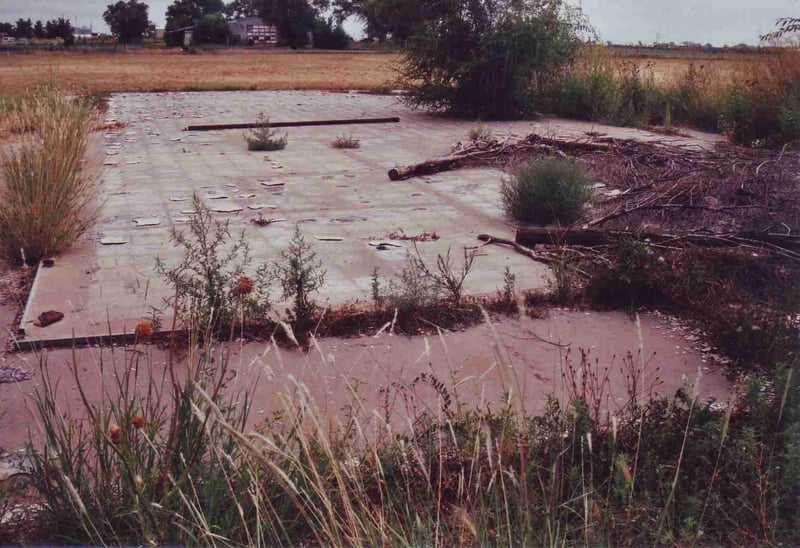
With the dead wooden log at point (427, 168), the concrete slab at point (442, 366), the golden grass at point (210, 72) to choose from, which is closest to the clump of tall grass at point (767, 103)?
the dead wooden log at point (427, 168)

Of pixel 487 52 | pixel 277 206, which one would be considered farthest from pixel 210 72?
pixel 277 206

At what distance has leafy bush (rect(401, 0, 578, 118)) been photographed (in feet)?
44.8

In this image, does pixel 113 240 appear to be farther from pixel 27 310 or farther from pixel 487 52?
pixel 487 52

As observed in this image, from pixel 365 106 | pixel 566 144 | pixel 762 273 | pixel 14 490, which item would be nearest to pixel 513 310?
Result: pixel 762 273

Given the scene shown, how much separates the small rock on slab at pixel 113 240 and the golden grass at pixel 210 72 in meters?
11.0

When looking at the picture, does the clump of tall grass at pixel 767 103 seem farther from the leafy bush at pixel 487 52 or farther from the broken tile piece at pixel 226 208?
the broken tile piece at pixel 226 208

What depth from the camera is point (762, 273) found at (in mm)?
4699

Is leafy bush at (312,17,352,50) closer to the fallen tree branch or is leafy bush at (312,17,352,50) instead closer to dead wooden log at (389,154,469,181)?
dead wooden log at (389,154,469,181)

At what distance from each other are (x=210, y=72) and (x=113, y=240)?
82.6 ft

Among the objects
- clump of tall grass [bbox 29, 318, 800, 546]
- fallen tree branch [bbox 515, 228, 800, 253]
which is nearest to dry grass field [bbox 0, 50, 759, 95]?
fallen tree branch [bbox 515, 228, 800, 253]

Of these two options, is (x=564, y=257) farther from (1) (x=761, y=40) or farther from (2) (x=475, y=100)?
(2) (x=475, y=100)

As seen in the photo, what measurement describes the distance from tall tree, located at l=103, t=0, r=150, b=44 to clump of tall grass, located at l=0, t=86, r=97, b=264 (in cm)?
77

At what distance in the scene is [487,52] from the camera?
13703 mm

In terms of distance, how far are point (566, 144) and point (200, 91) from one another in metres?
13.2
